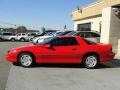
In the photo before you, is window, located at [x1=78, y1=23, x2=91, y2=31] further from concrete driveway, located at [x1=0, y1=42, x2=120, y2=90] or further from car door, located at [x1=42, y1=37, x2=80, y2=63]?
car door, located at [x1=42, y1=37, x2=80, y2=63]

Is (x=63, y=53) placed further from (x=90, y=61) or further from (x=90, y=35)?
(x=90, y=35)

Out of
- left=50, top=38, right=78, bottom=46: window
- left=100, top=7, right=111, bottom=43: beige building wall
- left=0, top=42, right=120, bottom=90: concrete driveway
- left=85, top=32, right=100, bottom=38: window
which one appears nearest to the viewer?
left=0, top=42, right=120, bottom=90: concrete driveway

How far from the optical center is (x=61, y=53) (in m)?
14.9

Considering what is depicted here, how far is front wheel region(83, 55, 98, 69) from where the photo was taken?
49.0ft

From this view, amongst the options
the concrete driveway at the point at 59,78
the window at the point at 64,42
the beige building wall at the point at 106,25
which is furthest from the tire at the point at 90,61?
the beige building wall at the point at 106,25

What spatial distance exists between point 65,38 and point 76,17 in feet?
104

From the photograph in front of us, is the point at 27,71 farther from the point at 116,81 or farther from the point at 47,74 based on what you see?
the point at 116,81

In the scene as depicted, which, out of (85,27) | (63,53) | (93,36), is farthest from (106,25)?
(85,27)

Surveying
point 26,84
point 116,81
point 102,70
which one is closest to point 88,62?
point 102,70

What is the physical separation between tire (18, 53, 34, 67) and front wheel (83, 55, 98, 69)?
2309 mm

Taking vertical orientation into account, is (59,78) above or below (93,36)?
below

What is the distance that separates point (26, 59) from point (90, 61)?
9.09ft

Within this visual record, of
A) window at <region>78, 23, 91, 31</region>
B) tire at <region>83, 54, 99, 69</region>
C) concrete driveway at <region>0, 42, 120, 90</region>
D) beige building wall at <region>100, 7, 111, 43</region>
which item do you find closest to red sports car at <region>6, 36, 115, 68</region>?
tire at <region>83, 54, 99, 69</region>

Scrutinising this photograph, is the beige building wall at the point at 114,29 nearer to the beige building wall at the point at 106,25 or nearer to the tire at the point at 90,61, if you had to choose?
the beige building wall at the point at 106,25
